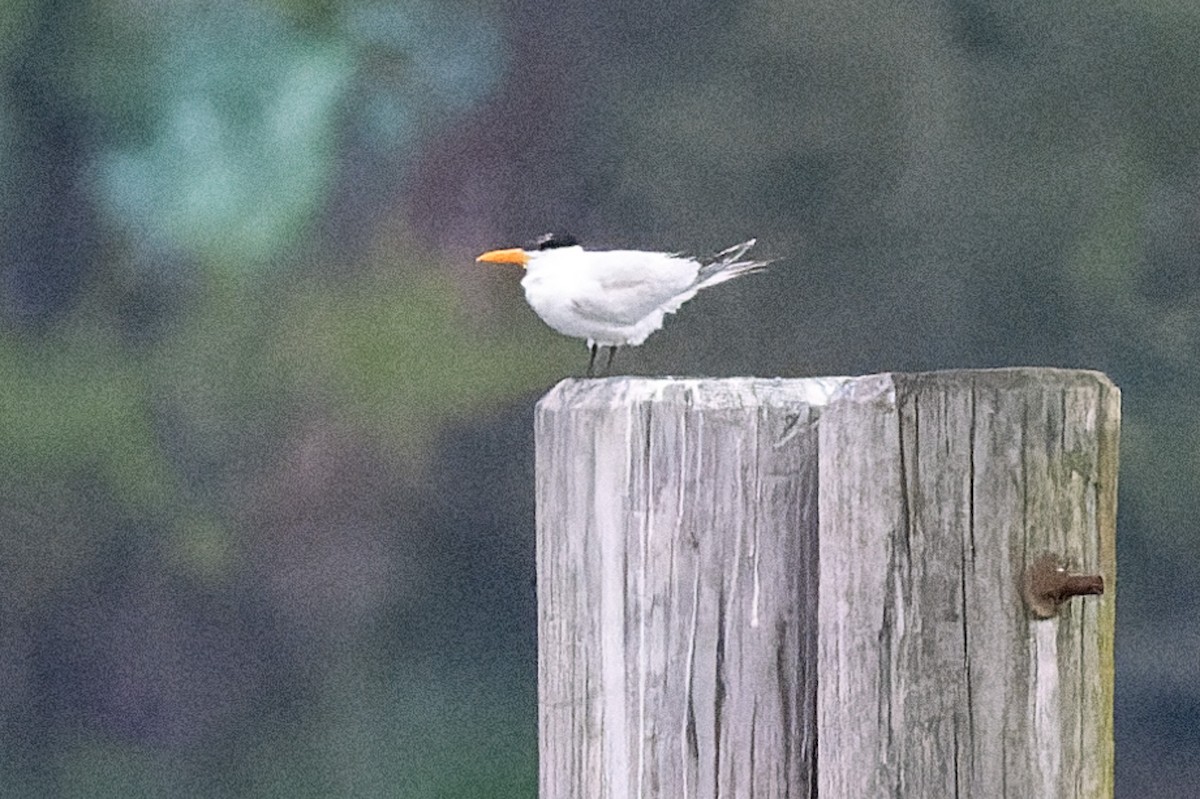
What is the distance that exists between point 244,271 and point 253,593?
0.77m

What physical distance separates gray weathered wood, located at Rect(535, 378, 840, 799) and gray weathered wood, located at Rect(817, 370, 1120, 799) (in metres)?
0.10

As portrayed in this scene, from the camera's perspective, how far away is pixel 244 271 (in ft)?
11.3

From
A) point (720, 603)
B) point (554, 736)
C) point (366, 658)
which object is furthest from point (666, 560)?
point (366, 658)

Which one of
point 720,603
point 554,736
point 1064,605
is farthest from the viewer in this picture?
point 554,736

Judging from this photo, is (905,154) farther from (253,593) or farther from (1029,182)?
(253,593)

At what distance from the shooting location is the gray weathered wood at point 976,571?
1.01m

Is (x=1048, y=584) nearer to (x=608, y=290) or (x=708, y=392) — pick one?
(x=708, y=392)

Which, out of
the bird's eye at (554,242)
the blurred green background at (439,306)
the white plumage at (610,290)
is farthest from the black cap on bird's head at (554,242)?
the blurred green background at (439,306)

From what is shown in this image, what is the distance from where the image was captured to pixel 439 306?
3.41m

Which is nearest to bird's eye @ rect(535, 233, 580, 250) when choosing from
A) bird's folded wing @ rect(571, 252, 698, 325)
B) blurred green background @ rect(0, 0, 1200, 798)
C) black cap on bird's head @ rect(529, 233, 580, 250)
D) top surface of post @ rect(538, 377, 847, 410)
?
black cap on bird's head @ rect(529, 233, 580, 250)

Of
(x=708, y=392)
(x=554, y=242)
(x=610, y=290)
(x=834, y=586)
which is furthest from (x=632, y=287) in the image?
(x=834, y=586)

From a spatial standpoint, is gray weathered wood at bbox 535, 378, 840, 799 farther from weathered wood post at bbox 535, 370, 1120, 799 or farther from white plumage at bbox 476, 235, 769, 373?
white plumage at bbox 476, 235, 769, 373

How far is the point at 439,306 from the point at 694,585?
234cm

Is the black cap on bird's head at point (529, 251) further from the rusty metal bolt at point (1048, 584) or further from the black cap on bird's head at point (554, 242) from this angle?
the rusty metal bolt at point (1048, 584)
